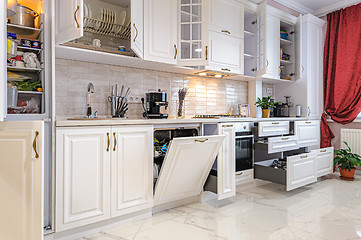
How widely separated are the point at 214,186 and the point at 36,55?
1991 millimetres

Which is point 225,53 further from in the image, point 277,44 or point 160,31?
point 277,44

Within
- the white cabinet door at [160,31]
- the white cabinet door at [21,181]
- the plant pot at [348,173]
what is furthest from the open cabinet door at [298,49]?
the white cabinet door at [21,181]

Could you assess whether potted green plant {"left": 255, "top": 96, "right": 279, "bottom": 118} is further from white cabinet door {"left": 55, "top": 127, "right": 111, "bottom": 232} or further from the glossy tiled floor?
white cabinet door {"left": 55, "top": 127, "right": 111, "bottom": 232}

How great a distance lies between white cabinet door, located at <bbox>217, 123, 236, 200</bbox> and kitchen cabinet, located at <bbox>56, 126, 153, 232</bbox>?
29.7 inches

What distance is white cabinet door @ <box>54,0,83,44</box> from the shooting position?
1.72m

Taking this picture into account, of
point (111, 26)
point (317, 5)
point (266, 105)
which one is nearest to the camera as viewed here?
point (111, 26)

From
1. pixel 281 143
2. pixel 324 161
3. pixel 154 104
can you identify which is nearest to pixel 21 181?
pixel 154 104

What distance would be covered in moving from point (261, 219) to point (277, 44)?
257cm

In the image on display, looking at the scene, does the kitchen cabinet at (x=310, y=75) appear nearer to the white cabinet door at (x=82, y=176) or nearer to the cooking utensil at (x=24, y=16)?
the white cabinet door at (x=82, y=176)

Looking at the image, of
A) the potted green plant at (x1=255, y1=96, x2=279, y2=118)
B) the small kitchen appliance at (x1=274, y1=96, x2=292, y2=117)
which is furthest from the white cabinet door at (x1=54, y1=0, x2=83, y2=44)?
the small kitchen appliance at (x1=274, y1=96, x2=292, y2=117)

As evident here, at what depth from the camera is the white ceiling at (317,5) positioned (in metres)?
3.85

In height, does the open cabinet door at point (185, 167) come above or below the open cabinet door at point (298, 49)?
below

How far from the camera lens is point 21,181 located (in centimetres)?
99

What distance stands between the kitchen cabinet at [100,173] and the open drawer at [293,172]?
1.50 meters
